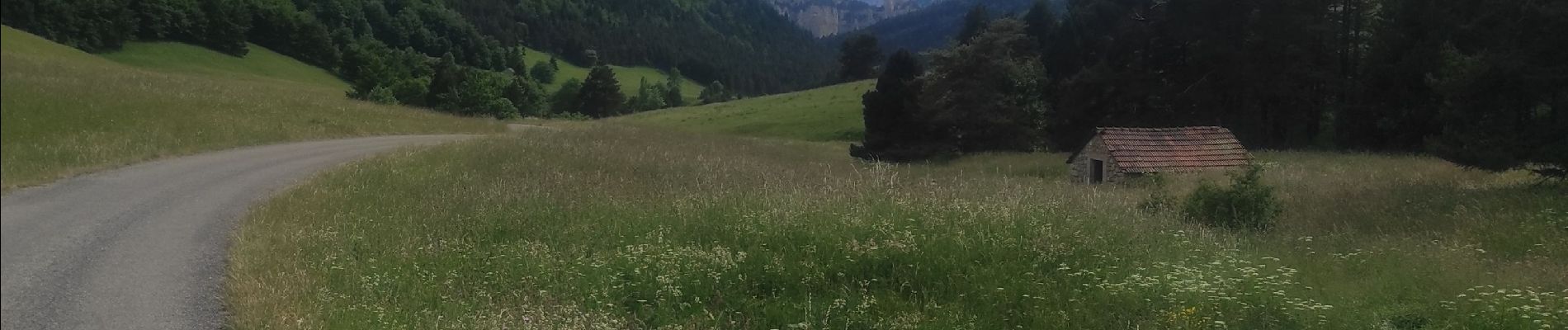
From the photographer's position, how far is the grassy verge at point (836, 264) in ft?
23.0

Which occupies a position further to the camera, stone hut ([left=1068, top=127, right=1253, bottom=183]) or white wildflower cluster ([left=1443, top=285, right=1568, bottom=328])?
stone hut ([left=1068, top=127, right=1253, bottom=183])

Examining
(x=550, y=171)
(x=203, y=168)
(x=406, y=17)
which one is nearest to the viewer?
(x=203, y=168)

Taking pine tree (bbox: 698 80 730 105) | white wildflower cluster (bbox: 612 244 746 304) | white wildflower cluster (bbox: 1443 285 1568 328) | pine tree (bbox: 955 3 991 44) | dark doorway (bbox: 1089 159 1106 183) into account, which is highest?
pine tree (bbox: 955 3 991 44)

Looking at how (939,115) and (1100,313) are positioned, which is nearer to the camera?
(1100,313)

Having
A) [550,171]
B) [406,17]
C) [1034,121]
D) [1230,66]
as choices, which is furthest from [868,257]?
[406,17]

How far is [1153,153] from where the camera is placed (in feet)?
96.5

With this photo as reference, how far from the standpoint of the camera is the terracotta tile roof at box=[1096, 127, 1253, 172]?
2881 centimetres

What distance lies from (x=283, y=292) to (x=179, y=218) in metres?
2.65

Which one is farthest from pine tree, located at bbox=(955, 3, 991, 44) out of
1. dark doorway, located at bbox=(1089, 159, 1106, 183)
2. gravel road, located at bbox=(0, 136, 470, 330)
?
gravel road, located at bbox=(0, 136, 470, 330)

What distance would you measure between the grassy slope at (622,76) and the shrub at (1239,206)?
456ft

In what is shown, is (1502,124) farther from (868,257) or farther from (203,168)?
(203,168)

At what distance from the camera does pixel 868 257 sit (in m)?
8.18

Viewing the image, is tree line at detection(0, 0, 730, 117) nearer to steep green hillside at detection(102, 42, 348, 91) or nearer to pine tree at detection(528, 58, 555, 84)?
pine tree at detection(528, 58, 555, 84)

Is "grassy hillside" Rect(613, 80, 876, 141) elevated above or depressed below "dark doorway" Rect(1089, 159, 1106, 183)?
above
